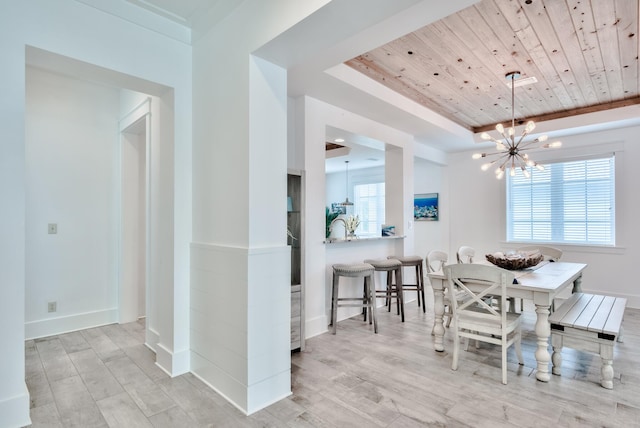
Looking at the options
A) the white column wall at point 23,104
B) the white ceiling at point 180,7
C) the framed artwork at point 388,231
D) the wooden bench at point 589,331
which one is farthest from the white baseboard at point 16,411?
the framed artwork at point 388,231

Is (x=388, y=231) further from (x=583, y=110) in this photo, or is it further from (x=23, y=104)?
(x=23, y=104)

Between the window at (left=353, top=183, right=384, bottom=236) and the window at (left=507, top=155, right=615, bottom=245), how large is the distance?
11.0 feet

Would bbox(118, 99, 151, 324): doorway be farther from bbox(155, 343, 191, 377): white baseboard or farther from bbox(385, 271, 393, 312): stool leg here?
bbox(385, 271, 393, 312): stool leg

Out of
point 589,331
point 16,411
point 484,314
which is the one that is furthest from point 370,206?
point 16,411

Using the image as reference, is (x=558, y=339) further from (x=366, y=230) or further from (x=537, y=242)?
(x=366, y=230)

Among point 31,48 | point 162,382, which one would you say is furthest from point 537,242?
point 31,48

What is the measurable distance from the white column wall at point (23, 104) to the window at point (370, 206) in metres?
6.61

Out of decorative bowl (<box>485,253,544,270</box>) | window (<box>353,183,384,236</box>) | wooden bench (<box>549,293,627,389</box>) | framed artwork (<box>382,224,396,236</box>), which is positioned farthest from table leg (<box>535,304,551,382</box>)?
window (<box>353,183,384,236</box>)

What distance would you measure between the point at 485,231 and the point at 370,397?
480 centimetres

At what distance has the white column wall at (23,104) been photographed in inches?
78.0

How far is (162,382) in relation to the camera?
256cm

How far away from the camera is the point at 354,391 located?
245 centimetres

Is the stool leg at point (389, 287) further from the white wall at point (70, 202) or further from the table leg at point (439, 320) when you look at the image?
the white wall at point (70, 202)

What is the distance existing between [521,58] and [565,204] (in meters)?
3.28
